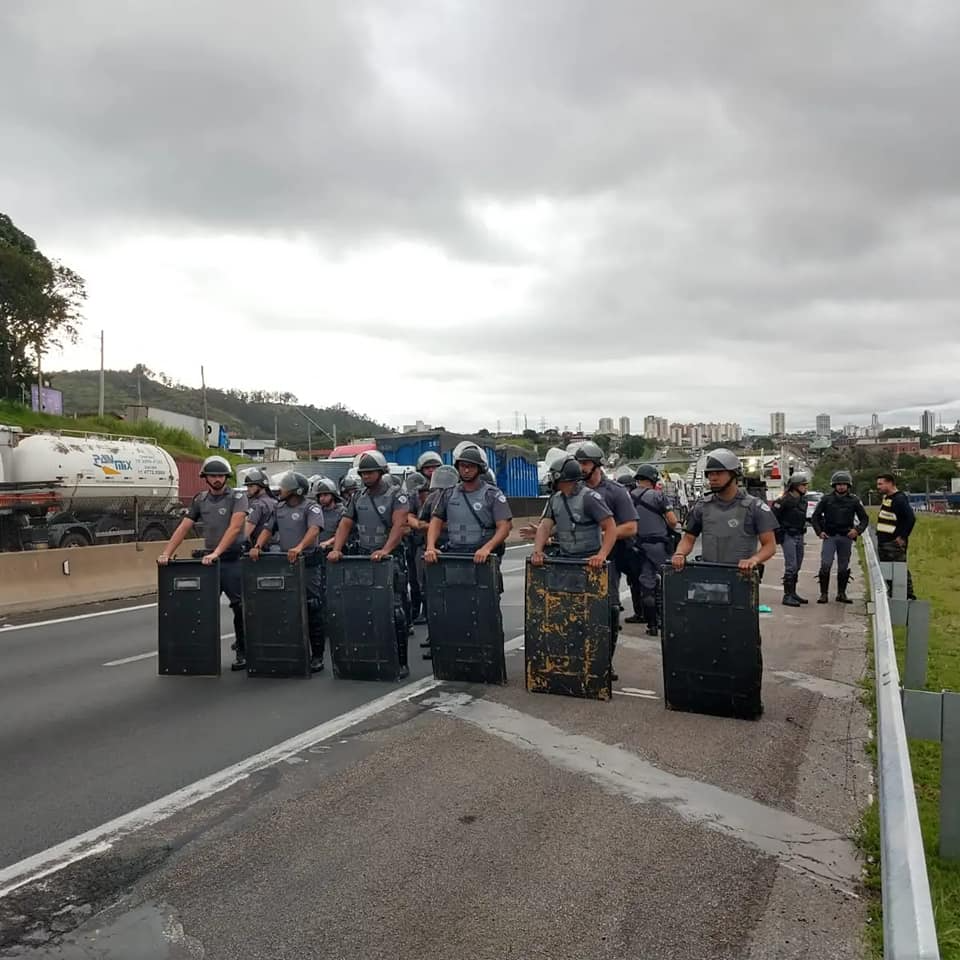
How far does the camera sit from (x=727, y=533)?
6734 millimetres

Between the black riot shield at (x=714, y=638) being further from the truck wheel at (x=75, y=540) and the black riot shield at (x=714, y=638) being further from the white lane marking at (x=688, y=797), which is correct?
the truck wheel at (x=75, y=540)

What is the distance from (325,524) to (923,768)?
5974mm

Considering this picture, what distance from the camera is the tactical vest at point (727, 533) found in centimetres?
666

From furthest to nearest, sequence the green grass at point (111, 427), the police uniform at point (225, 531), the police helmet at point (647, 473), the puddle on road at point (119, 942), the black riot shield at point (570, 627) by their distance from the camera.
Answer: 1. the green grass at point (111, 427)
2. the police helmet at point (647, 473)
3. the police uniform at point (225, 531)
4. the black riot shield at point (570, 627)
5. the puddle on road at point (119, 942)

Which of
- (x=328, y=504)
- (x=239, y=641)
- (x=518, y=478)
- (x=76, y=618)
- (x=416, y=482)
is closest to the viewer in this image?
(x=239, y=641)

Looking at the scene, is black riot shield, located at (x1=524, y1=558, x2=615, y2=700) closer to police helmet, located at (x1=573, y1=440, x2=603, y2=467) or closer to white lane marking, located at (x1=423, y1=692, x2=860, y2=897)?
white lane marking, located at (x1=423, y1=692, x2=860, y2=897)

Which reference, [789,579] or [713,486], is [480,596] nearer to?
[713,486]

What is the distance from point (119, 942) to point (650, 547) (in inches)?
293

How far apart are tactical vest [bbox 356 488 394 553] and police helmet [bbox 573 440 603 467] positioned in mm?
1771

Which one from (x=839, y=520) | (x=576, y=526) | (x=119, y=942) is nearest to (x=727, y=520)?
(x=576, y=526)

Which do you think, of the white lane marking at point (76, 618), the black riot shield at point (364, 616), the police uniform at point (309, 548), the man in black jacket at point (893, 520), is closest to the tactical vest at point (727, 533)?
the black riot shield at point (364, 616)

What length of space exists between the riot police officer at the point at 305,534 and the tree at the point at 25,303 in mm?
38101

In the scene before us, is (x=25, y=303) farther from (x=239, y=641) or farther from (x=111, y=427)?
(x=239, y=641)

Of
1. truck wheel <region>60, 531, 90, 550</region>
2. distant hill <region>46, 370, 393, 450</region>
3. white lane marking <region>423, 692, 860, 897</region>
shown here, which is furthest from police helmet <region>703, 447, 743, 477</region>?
distant hill <region>46, 370, 393, 450</region>
